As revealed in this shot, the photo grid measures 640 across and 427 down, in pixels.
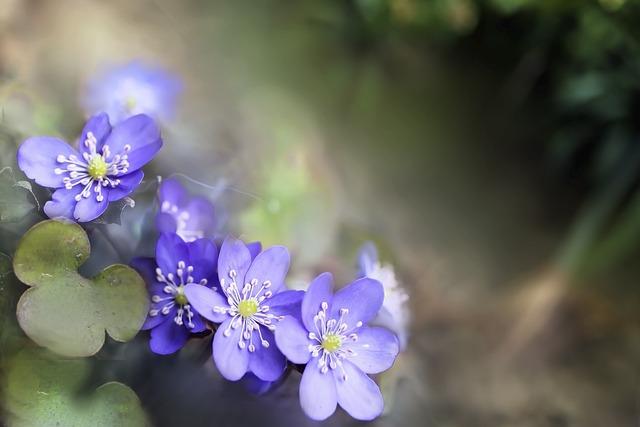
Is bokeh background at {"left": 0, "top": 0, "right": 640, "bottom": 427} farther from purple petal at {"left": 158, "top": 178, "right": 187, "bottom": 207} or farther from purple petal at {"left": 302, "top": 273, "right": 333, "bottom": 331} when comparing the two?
purple petal at {"left": 302, "top": 273, "right": 333, "bottom": 331}

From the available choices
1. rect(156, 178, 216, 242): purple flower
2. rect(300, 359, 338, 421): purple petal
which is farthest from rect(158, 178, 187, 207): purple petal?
rect(300, 359, 338, 421): purple petal

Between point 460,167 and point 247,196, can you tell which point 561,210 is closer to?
point 460,167

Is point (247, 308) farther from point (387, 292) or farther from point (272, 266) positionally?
point (387, 292)

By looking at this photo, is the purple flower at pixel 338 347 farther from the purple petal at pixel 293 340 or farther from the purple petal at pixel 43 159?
the purple petal at pixel 43 159

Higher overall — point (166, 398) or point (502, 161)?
point (502, 161)

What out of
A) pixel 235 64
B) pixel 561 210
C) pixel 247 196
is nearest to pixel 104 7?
pixel 235 64

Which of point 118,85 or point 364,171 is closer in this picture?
point 118,85

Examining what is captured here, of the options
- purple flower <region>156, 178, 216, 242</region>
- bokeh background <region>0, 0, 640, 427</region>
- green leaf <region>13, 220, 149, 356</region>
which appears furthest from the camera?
bokeh background <region>0, 0, 640, 427</region>
